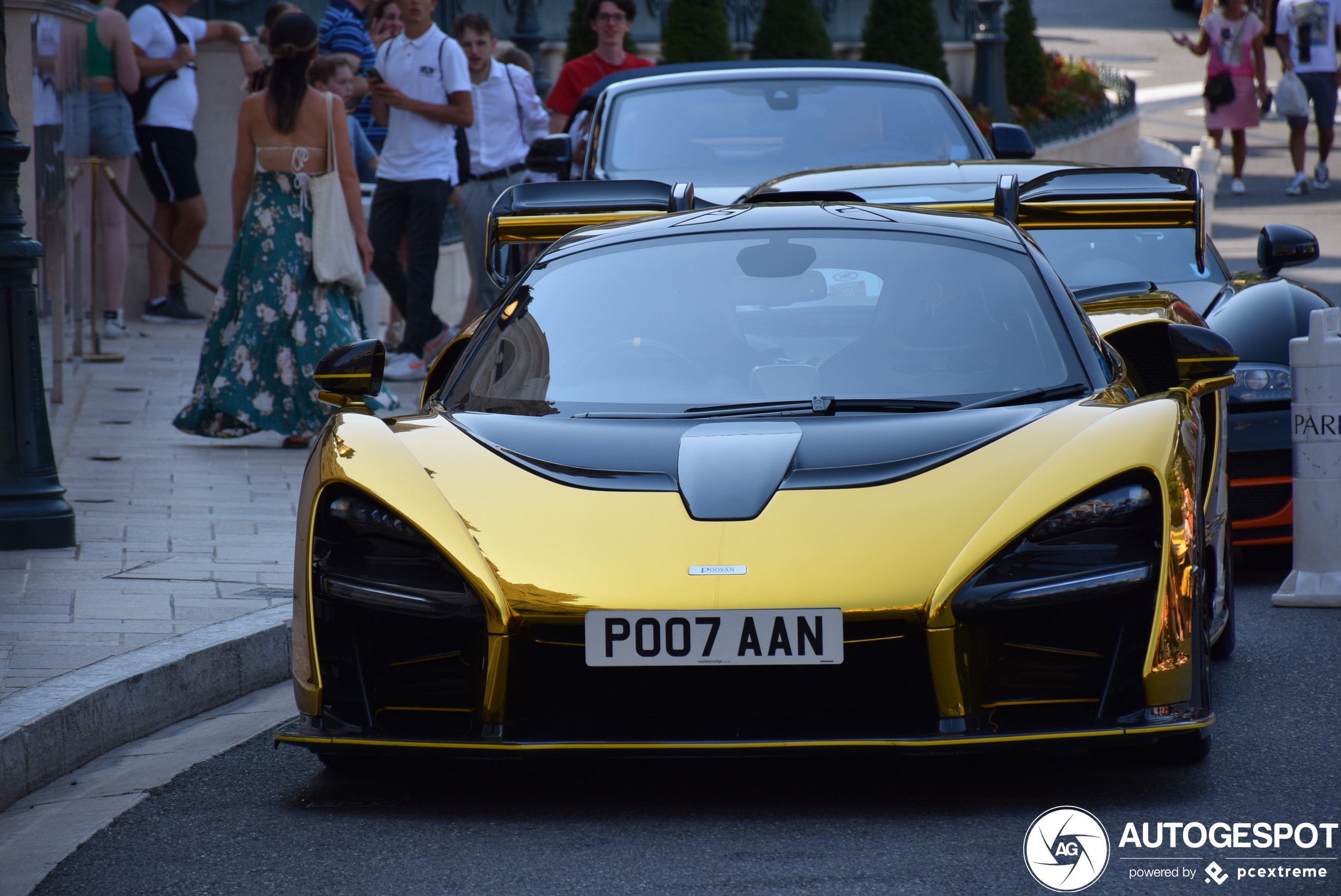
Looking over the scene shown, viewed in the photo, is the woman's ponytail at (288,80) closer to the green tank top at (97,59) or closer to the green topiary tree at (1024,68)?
the green tank top at (97,59)

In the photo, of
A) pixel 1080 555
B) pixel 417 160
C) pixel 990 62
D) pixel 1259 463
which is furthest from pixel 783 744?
pixel 990 62

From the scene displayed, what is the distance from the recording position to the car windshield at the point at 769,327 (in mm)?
4336

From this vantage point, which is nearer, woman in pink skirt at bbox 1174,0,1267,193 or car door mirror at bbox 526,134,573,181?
car door mirror at bbox 526,134,573,181

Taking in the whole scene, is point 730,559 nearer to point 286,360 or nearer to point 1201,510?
point 1201,510

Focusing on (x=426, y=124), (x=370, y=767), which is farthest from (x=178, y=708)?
(x=426, y=124)

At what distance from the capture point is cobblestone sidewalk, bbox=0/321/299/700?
17.3ft

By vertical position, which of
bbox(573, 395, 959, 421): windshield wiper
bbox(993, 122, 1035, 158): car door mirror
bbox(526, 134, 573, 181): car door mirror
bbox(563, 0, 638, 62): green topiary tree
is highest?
bbox(563, 0, 638, 62): green topiary tree

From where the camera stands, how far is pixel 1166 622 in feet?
12.1

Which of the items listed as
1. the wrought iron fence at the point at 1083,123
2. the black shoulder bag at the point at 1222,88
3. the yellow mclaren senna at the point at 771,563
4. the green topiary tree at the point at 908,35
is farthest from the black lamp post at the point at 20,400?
the green topiary tree at the point at 908,35

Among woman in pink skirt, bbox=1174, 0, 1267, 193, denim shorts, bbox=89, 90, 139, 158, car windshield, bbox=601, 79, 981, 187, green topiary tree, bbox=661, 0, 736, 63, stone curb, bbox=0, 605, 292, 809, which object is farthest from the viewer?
green topiary tree, bbox=661, 0, 736, 63

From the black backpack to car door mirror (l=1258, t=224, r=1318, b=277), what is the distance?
8.67 metres

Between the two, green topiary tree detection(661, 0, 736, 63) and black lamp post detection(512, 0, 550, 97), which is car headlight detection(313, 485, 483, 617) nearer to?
black lamp post detection(512, 0, 550, 97)

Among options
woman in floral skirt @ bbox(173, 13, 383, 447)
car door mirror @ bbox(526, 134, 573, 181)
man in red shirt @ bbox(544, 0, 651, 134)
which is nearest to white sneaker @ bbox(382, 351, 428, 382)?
Result: man in red shirt @ bbox(544, 0, 651, 134)

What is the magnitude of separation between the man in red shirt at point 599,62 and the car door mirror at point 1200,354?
275 inches
